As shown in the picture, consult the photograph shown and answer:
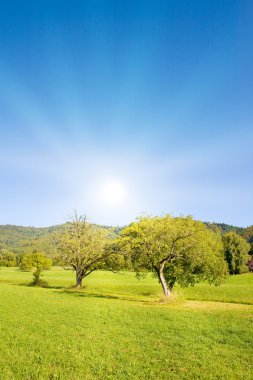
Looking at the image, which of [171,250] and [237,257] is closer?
[171,250]

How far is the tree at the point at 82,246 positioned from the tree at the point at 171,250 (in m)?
11.7

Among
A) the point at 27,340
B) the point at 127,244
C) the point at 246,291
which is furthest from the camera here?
the point at 246,291

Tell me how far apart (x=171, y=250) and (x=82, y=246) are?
2321cm

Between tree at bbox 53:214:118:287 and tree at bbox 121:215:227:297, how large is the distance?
11658 millimetres

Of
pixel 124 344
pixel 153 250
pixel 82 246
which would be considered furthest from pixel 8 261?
pixel 124 344

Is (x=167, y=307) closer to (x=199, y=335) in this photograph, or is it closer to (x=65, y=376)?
(x=199, y=335)

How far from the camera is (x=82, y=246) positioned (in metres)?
55.2

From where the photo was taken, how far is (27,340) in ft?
60.2

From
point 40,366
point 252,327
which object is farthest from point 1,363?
point 252,327

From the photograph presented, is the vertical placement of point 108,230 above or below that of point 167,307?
above

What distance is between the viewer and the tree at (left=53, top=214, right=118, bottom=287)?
53562mm

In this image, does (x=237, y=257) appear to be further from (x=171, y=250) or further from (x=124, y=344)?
(x=124, y=344)

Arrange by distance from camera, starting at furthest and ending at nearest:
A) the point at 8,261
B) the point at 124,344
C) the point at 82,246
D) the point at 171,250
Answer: the point at 8,261 < the point at 82,246 < the point at 171,250 < the point at 124,344

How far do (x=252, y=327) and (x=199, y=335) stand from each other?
200 inches
